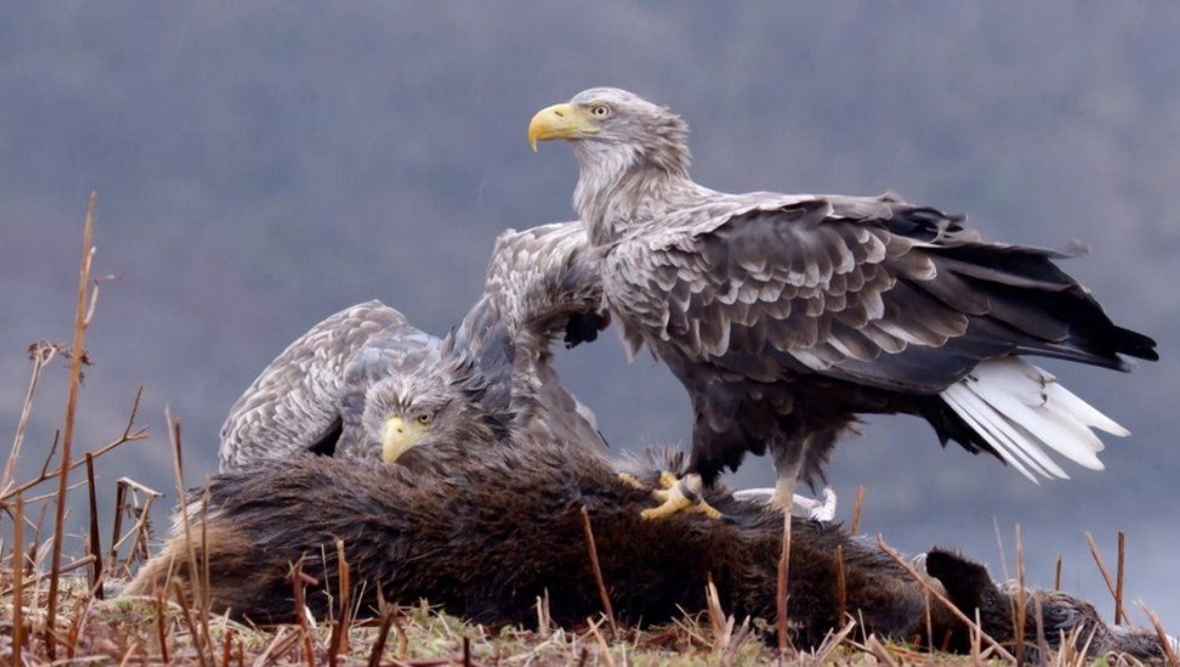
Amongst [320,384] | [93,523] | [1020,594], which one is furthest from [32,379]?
[320,384]

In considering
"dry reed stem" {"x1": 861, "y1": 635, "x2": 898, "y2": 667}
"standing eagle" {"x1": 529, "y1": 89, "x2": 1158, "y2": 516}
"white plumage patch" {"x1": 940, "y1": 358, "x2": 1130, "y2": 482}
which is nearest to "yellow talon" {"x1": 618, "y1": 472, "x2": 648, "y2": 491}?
"standing eagle" {"x1": 529, "y1": 89, "x2": 1158, "y2": 516}

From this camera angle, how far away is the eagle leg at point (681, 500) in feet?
13.3

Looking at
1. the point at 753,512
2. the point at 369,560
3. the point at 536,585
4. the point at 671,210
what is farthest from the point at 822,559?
the point at 671,210

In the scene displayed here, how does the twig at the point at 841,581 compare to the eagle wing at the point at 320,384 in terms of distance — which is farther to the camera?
the eagle wing at the point at 320,384

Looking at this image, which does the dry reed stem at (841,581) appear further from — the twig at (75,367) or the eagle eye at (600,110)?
the eagle eye at (600,110)

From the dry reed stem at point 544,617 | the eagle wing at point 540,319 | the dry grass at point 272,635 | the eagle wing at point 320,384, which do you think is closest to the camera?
the dry grass at point 272,635

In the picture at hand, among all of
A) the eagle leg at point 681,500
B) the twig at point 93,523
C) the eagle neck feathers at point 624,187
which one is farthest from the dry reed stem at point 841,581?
the eagle neck feathers at point 624,187

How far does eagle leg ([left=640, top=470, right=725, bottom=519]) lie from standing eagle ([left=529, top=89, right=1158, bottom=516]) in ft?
1.40

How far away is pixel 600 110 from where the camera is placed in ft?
20.9

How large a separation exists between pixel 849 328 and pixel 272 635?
2576 millimetres

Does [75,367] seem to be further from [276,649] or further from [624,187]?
[624,187]

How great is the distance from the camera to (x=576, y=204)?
20.7 feet

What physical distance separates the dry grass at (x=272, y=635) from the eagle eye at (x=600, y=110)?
2.81 m

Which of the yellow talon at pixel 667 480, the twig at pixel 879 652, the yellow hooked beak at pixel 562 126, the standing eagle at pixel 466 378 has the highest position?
the yellow hooked beak at pixel 562 126
